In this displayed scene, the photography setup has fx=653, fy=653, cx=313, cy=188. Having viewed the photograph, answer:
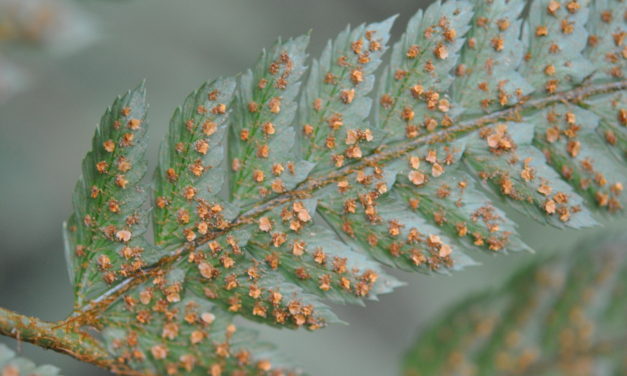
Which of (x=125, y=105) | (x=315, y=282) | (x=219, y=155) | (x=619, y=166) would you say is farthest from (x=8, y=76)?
(x=619, y=166)

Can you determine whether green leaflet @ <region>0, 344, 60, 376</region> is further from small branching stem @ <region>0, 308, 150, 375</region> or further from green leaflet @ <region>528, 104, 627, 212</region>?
green leaflet @ <region>528, 104, 627, 212</region>

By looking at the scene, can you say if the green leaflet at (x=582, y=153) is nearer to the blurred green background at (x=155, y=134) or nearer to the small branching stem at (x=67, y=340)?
the blurred green background at (x=155, y=134)

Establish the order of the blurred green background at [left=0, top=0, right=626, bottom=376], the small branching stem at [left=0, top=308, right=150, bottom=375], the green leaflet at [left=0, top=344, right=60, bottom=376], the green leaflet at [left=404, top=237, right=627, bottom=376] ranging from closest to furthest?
1. the green leaflet at [left=0, top=344, right=60, bottom=376]
2. the small branching stem at [left=0, top=308, right=150, bottom=375]
3. the green leaflet at [left=404, top=237, right=627, bottom=376]
4. the blurred green background at [left=0, top=0, right=626, bottom=376]

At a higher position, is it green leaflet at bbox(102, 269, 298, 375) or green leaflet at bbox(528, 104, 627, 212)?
green leaflet at bbox(528, 104, 627, 212)

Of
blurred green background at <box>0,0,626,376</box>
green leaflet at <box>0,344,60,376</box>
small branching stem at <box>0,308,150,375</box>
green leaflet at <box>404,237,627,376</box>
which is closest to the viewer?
green leaflet at <box>0,344,60,376</box>

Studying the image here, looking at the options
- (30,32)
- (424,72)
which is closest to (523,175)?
(424,72)

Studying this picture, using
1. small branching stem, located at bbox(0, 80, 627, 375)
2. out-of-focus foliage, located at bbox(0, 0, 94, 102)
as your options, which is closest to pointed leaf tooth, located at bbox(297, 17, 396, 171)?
small branching stem, located at bbox(0, 80, 627, 375)

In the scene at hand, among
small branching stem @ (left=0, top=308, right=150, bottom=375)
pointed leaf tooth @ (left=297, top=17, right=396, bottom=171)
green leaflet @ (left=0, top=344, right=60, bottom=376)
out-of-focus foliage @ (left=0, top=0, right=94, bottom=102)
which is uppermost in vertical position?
out-of-focus foliage @ (left=0, top=0, right=94, bottom=102)

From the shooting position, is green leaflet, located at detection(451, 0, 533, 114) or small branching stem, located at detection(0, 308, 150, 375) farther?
green leaflet, located at detection(451, 0, 533, 114)

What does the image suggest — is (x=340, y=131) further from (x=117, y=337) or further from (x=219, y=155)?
(x=117, y=337)
